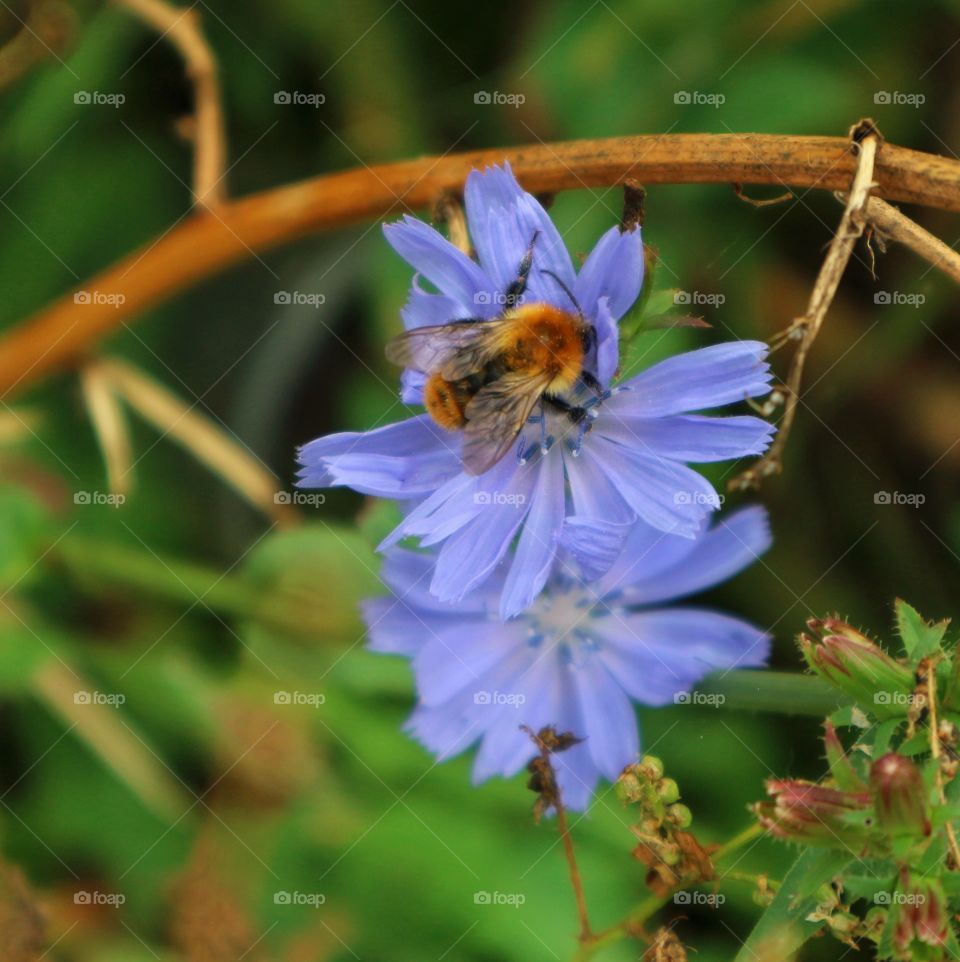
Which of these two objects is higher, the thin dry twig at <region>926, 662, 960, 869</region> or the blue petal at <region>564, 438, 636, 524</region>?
the blue petal at <region>564, 438, 636, 524</region>

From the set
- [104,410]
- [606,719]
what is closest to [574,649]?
[606,719]

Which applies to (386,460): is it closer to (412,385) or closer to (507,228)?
(412,385)

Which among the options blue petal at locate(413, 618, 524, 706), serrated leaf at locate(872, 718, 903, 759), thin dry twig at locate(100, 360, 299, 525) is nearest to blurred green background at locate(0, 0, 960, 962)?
thin dry twig at locate(100, 360, 299, 525)

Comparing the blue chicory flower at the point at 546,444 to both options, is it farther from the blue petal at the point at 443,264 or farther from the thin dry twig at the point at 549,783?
the thin dry twig at the point at 549,783

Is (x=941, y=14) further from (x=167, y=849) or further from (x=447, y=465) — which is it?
(x=167, y=849)

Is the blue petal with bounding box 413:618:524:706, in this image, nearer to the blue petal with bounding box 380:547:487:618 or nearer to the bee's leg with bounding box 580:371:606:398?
the blue petal with bounding box 380:547:487:618

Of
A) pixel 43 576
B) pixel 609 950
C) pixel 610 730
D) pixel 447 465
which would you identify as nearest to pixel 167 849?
pixel 43 576
